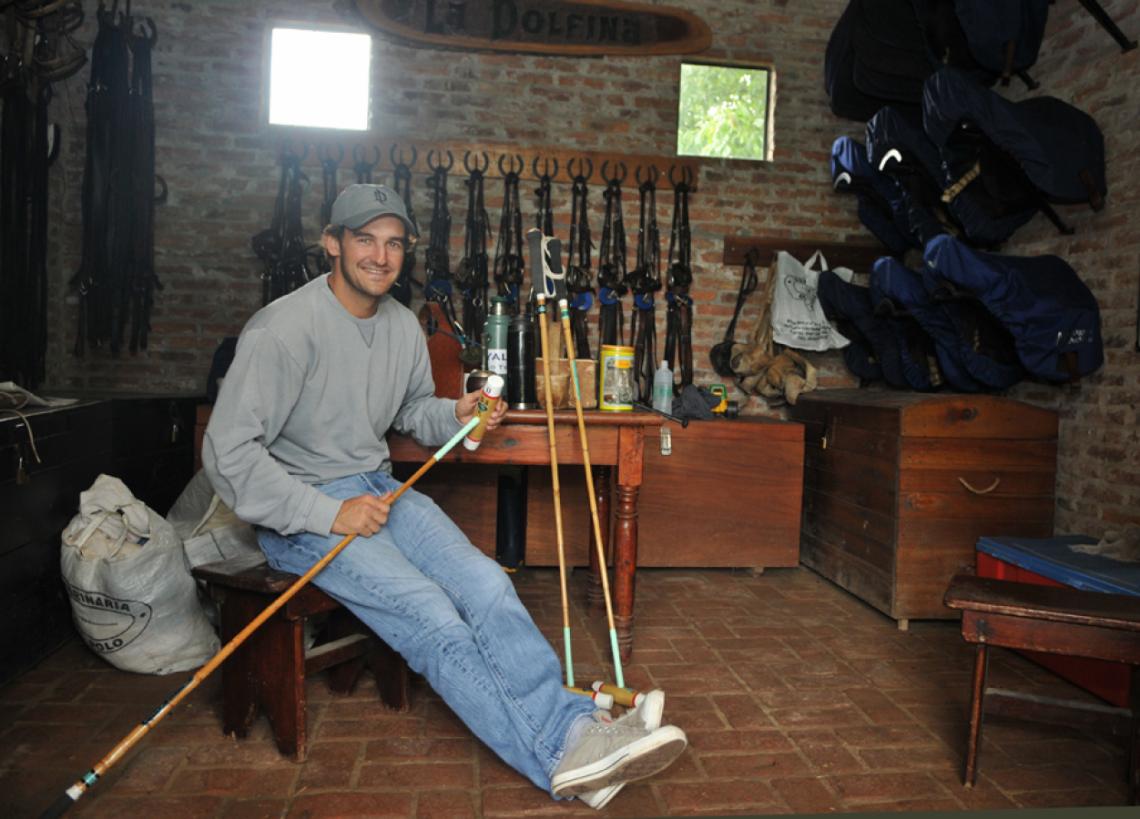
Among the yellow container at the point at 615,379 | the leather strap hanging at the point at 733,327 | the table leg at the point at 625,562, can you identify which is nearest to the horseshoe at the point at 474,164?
the leather strap hanging at the point at 733,327

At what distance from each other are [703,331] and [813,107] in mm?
1496

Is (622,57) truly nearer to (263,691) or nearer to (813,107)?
(813,107)

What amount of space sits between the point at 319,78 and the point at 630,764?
4097 mm

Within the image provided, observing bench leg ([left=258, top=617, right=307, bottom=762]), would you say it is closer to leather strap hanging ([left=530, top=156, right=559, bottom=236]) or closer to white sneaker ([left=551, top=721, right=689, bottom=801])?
white sneaker ([left=551, top=721, right=689, bottom=801])

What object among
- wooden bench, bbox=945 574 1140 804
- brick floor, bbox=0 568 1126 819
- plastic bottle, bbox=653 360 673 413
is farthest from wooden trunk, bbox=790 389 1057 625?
wooden bench, bbox=945 574 1140 804

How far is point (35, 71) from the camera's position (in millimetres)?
3600

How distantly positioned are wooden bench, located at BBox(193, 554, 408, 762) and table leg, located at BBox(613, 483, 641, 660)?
1002 millimetres

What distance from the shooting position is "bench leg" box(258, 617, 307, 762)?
2242 mm

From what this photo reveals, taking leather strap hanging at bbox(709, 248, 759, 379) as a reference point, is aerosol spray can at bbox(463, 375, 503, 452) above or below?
below

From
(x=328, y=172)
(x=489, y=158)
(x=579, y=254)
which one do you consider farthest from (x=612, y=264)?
(x=328, y=172)

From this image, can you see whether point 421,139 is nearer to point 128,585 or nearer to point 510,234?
point 510,234

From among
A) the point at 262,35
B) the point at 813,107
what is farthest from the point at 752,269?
the point at 262,35

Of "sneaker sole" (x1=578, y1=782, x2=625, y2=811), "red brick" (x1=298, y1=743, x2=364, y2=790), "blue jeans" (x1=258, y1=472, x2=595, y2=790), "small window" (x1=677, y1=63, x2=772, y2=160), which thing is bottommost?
"red brick" (x1=298, y1=743, x2=364, y2=790)

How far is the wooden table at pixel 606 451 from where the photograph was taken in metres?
3.01
